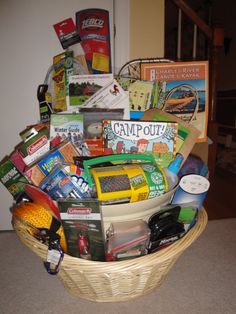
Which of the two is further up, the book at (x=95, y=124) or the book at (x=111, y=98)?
the book at (x=111, y=98)

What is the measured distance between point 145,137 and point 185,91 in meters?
0.25

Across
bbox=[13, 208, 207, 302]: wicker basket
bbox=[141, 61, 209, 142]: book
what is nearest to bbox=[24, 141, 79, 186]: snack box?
bbox=[13, 208, 207, 302]: wicker basket

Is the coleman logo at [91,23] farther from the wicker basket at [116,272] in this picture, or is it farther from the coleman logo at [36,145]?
the wicker basket at [116,272]

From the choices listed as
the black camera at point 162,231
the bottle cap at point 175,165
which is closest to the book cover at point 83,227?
the black camera at point 162,231

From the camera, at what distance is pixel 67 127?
67 cm

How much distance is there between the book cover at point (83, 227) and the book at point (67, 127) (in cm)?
24

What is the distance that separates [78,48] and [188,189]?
673 mm

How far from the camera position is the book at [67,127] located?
660mm

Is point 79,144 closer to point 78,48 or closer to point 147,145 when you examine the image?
point 147,145

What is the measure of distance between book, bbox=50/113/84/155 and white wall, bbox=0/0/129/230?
1.14ft

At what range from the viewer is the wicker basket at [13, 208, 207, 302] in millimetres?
444

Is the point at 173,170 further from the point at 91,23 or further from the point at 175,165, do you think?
the point at 91,23

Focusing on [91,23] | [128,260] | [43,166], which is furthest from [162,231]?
[91,23]

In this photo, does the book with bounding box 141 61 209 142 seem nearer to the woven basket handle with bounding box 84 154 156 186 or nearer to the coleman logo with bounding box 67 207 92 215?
the woven basket handle with bounding box 84 154 156 186
